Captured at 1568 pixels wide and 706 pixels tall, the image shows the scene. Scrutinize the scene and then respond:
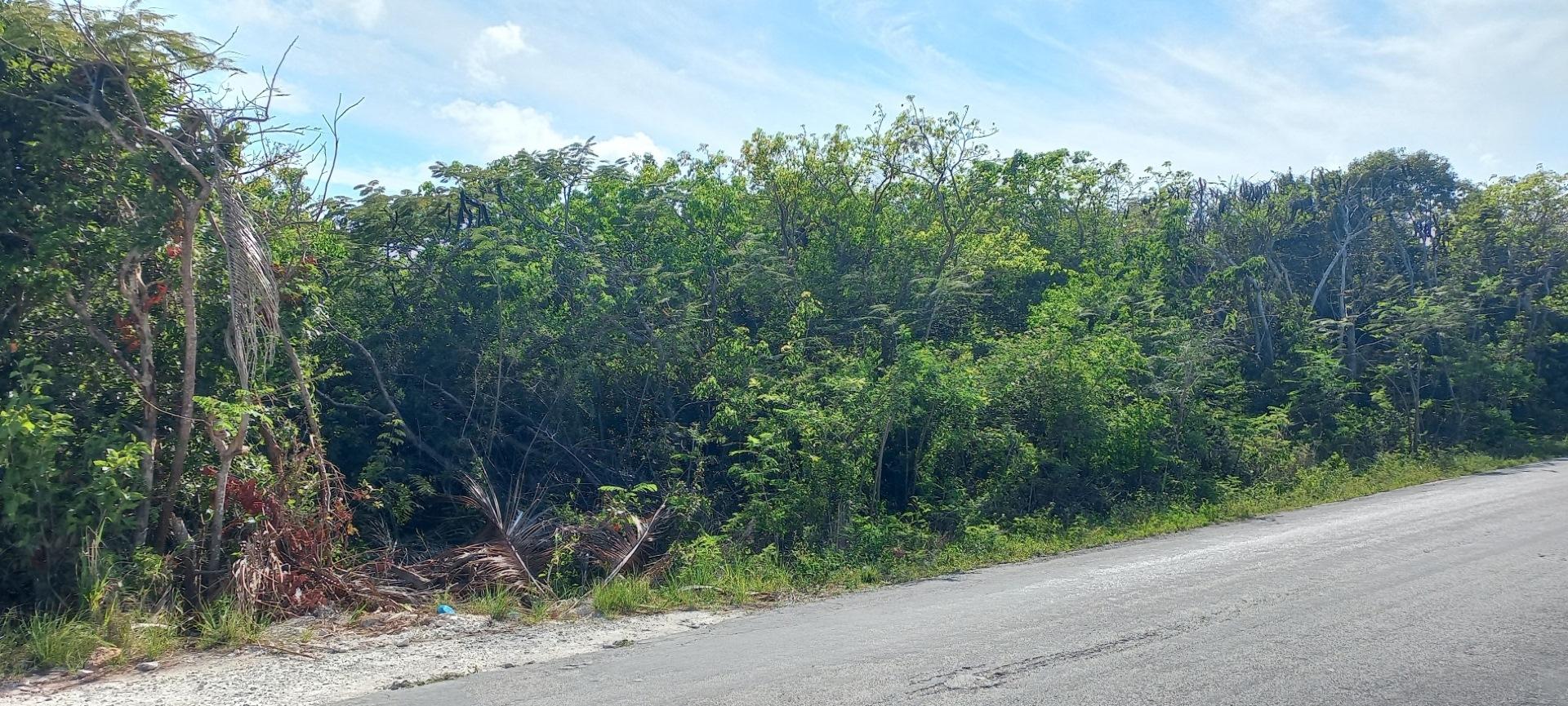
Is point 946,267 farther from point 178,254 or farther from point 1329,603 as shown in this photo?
point 178,254

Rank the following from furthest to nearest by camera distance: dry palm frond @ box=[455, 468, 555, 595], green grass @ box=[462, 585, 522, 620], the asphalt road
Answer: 1. dry palm frond @ box=[455, 468, 555, 595]
2. green grass @ box=[462, 585, 522, 620]
3. the asphalt road

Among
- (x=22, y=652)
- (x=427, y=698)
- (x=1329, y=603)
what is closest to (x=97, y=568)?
(x=22, y=652)

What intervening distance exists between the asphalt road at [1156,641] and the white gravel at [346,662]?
1.09 ft

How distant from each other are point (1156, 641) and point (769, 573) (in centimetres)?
442

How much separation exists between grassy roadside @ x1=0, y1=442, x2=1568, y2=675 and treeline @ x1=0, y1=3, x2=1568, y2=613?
1.10 ft

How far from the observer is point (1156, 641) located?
666 cm

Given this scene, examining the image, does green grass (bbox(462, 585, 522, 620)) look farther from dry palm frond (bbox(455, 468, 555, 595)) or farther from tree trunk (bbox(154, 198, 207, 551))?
tree trunk (bbox(154, 198, 207, 551))

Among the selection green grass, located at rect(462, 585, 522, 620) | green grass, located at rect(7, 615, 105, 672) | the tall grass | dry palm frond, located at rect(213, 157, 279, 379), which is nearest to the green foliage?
green grass, located at rect(7, 615, 105, 672)

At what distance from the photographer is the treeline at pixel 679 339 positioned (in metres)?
8.01

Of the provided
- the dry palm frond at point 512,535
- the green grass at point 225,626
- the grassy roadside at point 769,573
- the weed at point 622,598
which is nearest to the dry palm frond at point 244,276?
the green grass at point 225,626

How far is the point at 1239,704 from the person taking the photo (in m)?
5.32

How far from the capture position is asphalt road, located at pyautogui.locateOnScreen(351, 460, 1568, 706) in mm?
5668

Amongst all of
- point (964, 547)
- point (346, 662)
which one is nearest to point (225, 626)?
point (346, 662)

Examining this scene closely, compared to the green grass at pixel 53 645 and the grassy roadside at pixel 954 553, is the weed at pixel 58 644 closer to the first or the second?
the green grass at pixel 53 645
